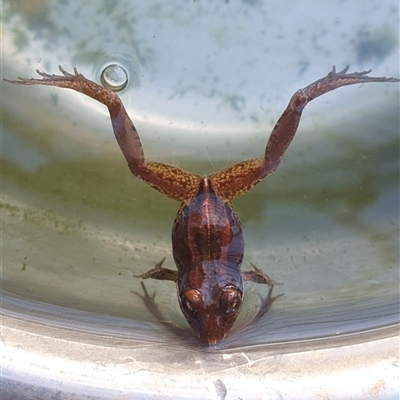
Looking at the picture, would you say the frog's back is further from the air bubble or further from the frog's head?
the air bubble

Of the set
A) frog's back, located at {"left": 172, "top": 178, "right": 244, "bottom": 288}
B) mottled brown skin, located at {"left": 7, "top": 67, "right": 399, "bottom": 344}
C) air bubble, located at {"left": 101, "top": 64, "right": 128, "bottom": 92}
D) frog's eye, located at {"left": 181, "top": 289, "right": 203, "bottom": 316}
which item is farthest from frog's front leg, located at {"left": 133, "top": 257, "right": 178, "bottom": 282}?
air bubble, located at {"left": 101, "top": 64, "right": 128, "bottom": 92}

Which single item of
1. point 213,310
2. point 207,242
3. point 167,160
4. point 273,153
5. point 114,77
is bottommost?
point 213,310

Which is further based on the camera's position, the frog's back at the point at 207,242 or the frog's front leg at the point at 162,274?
the frog's front leg at the point at 162,274

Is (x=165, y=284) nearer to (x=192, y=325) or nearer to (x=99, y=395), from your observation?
(x=192, y=325)

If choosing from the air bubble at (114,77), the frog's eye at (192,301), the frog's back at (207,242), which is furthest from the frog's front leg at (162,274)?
the air bubble at (114,77)

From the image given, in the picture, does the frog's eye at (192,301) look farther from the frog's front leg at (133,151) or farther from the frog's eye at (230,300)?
the frog's front leg at (133,151)

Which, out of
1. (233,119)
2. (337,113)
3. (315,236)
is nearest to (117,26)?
(233,119)

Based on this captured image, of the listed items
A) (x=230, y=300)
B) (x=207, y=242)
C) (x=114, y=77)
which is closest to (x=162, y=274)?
(x=207, y=242)

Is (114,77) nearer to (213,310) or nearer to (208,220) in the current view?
(208,220)
